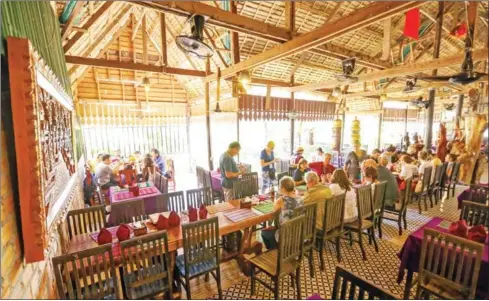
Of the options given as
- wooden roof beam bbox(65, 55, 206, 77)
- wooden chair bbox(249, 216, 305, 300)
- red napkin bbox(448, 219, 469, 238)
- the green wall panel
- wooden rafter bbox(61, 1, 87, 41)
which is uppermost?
wooden rafter bbox(61, 1, 87, 41)

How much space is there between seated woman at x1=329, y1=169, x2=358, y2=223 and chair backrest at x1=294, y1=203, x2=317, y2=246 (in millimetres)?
824

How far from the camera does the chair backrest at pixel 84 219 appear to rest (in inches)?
116

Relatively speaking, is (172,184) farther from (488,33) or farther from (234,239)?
(488,33)

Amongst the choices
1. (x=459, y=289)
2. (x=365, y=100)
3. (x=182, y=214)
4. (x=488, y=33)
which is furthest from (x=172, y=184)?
(x=365, y=100)

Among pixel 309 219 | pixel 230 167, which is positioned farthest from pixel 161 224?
pixel 230 167

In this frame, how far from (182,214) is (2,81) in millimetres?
2492

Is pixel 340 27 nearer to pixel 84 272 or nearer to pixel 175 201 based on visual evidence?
pixel 175 201

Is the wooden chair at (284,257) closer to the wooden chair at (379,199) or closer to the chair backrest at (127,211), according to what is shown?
the chair backrest at (127,211)

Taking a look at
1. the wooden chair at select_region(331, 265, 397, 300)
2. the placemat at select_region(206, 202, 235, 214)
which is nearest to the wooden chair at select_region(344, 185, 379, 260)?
the placemat at select_region(206, 202, 235, 214)

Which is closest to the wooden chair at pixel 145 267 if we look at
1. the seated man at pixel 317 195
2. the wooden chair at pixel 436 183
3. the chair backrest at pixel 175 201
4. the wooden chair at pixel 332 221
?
the chair backrest at pixel 175 201

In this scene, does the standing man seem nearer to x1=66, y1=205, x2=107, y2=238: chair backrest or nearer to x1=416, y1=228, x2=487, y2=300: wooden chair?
x1=66, y1=205, x2=107, y2=238: chair backrest

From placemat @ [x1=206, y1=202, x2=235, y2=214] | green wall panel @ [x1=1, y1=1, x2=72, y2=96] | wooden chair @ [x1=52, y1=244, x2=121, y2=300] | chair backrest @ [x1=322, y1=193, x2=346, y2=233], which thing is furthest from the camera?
placemat @ [x1=206, y1=202, x2=235, y2=214]

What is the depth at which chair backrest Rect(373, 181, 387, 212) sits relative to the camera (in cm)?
383

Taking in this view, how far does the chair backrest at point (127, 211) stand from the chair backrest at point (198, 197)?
2.55ft
